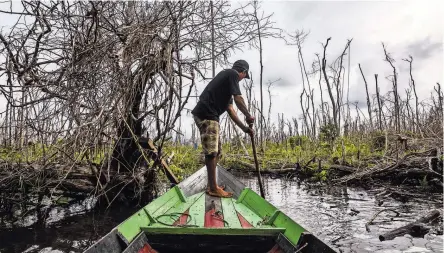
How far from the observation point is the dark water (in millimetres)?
4699

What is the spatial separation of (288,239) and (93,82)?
11.6 feet

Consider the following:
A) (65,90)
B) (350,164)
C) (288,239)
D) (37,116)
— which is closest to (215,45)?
(65,90)

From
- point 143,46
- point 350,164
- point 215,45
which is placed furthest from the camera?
point 350,164

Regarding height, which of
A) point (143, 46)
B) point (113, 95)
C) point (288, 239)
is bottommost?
point (288, 239)

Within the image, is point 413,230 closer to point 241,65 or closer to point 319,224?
point 319,224

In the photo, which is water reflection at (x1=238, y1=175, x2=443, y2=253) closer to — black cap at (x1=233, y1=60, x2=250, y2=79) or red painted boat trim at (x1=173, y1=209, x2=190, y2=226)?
red painted boat trim at (x1=173, y1=209, x2=190, y2=226)

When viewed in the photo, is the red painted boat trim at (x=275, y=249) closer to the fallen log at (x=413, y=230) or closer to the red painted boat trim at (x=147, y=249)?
the red painted boat trim at (x=147, y=249)

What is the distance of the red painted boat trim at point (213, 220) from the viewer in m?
3.90

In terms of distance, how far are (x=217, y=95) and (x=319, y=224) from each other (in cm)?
272

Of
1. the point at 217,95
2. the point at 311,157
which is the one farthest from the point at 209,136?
the point at 311,157

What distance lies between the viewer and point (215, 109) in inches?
205

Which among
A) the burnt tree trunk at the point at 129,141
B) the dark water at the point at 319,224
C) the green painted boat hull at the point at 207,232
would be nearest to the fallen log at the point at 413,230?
the dark water at the point at 319,224

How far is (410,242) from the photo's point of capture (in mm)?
4633

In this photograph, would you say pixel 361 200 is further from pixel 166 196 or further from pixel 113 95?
pixel 113 95
